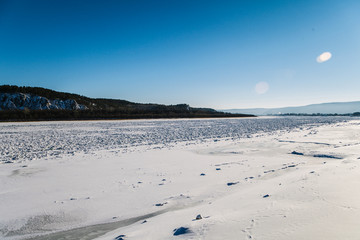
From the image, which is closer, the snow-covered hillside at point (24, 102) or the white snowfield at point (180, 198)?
the white snowfield at point (180, 198)

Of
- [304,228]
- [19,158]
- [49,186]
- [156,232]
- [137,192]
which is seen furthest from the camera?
[19,158]

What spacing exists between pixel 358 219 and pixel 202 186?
121 inches

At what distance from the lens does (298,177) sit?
5688 mm

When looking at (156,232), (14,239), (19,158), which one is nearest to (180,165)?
(156,232)

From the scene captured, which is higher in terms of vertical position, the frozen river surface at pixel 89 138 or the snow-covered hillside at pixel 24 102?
the snow-covered hillside at pixel 24 102

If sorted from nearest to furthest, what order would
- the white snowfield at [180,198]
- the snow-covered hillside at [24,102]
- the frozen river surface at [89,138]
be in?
the white snowfield at [180,198] → the frozen river surface at [89,138] → the snow-covered hillside at [24,102]

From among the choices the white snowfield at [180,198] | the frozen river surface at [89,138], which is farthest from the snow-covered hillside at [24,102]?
the white snowfield at [180,198]

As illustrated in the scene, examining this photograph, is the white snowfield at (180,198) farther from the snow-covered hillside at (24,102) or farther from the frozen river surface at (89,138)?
the snow-covered hillside at (24,102)

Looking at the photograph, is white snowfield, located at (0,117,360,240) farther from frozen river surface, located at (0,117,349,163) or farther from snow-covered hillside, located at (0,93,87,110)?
snow-covered hillside, located at (0,93,87,110)

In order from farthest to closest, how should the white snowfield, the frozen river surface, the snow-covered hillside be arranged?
the snow-covered hillside → the frozen river surface → the white snowfield

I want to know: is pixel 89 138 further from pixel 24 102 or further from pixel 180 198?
pixel 24 102

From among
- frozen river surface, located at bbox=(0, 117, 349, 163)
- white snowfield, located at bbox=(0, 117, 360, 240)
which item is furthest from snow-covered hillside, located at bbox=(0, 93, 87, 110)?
white snowfield, located at bbox=(0, 117, 360, 240)

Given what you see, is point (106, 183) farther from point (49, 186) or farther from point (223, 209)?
point (223, 209)

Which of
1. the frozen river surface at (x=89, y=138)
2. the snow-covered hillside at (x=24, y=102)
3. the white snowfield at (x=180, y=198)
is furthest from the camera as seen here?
the snow-covered hillside at (x=24, y=102)
